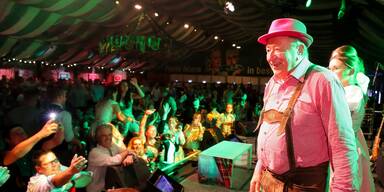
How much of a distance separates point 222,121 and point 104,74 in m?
16.7

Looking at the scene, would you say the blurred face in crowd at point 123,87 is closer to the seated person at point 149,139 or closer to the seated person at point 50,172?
the seated person at point 149,139

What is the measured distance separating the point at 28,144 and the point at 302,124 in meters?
2.70

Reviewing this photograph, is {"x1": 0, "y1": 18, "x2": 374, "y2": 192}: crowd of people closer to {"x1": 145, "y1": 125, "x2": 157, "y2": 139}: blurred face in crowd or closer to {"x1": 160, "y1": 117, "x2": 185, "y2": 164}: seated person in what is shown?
{"x1": 145, "y1": 125, "x2": 157, "y2": 139}: blurred face in crowd

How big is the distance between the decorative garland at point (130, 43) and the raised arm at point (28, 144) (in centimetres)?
855

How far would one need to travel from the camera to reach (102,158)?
444 cm

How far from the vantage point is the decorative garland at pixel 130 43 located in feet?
39.2

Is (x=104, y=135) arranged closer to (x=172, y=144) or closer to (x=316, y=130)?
(x=172, y=144)

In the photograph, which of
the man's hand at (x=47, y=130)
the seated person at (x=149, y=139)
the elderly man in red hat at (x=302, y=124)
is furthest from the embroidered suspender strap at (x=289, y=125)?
the seated person at (x=149, y=139)

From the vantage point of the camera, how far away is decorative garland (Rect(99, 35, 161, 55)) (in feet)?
39.2

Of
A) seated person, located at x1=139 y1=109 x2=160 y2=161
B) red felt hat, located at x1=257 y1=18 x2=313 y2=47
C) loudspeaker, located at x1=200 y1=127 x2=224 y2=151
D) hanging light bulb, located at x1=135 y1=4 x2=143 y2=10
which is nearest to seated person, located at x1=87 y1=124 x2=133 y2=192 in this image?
seated person, located at x1=139 y1=109 x2=160 y2=161

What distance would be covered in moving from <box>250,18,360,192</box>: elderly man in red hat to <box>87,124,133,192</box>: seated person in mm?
2600

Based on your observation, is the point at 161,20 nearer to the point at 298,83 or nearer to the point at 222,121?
the point at 222,121

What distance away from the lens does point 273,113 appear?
87.1 inches

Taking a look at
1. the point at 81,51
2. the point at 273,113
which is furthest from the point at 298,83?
the point at 81,51
